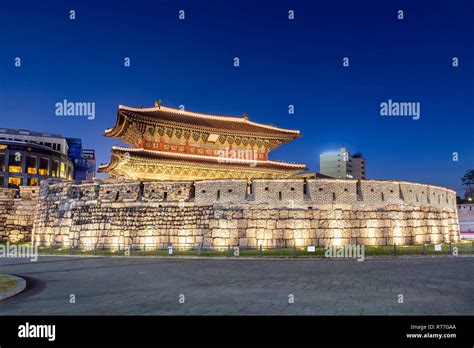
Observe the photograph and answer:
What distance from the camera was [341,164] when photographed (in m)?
111

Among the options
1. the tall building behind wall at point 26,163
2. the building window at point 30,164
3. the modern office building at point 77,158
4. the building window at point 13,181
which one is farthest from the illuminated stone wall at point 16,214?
the modern office building at point 77,158

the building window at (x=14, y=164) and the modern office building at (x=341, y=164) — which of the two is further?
the modern office building at (x=341, y=164)

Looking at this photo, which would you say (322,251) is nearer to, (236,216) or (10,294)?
(236,216)

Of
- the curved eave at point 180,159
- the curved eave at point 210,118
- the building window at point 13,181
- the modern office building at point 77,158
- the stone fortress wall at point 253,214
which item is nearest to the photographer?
the stone fortress wall at point 253,214

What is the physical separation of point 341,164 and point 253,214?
96.1m

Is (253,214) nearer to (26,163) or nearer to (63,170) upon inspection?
(26,163)

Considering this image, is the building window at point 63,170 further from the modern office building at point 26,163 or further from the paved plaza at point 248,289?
the paved plaza at point 248,289

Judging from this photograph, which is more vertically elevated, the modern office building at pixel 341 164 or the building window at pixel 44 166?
the modern office building at pixel 341 164

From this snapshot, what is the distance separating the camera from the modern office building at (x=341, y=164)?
110 m

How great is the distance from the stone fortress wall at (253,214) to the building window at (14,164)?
49956 mm

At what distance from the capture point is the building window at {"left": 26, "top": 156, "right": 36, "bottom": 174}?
6450cm

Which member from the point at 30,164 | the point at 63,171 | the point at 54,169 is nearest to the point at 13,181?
the point at 30,164

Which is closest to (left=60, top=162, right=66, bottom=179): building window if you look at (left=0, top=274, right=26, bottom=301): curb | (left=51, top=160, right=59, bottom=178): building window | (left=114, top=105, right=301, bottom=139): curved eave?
(left=51, top=160, right=59, bottom=178): building window

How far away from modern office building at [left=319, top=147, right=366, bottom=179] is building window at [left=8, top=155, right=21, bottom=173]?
253 feet
